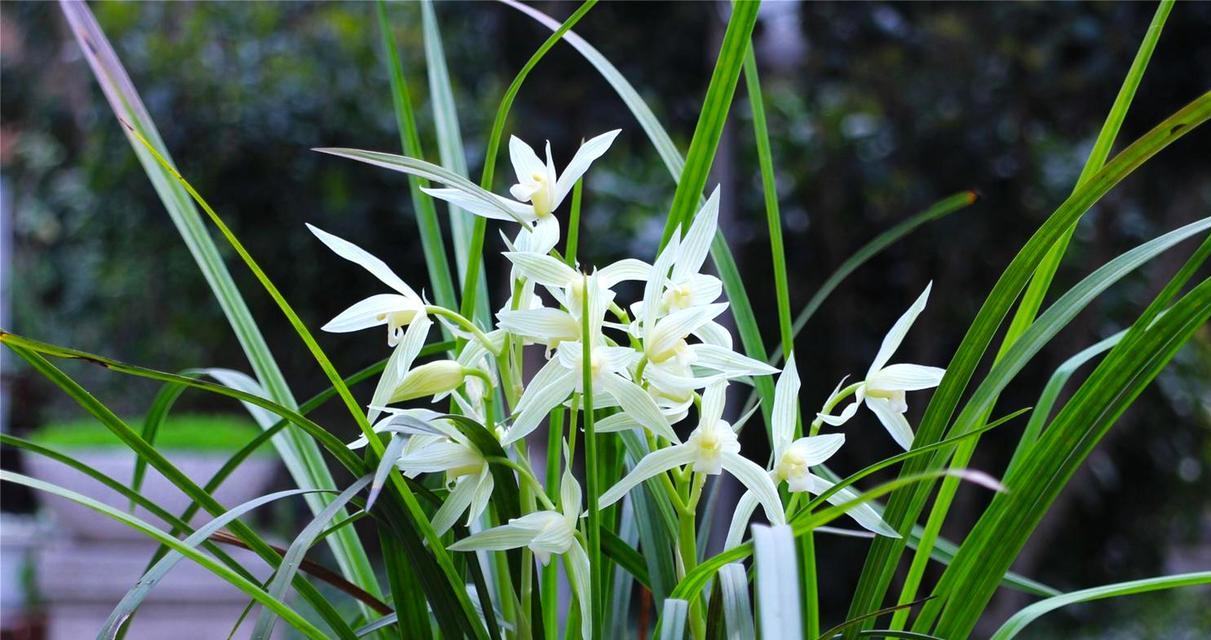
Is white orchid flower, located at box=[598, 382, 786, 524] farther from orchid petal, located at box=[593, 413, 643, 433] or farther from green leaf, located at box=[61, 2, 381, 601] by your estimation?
green leaf, located at box=[61, 2, 381, 601]

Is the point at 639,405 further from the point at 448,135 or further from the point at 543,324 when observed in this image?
the point at 448,135

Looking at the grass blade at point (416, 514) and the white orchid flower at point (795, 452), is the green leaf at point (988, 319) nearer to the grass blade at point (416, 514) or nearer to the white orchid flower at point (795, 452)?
the white orchid flower at point (795, 452)

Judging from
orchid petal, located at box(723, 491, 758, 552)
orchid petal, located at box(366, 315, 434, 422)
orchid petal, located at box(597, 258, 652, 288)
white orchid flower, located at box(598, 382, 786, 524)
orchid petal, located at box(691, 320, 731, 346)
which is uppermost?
orchid petal, located at box(597, 258, 652, 288)

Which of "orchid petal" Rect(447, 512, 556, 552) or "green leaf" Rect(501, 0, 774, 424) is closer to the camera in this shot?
"orchid petal" Rect(447, 512, 556, 552)

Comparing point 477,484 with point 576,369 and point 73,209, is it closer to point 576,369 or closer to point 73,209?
point 576,369

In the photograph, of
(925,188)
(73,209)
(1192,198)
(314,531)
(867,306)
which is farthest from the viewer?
(73,209)

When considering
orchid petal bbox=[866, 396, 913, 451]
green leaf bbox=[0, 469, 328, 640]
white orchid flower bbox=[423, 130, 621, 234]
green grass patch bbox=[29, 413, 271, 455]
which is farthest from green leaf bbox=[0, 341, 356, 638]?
green grass patch bbox=[29, 413, 271, 455]

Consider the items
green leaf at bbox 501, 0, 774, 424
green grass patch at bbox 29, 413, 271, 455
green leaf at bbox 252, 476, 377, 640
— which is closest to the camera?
green leaf at bbox 252, 476, 377, 640

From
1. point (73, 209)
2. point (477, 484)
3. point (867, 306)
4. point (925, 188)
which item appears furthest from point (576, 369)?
point (73, 209)
